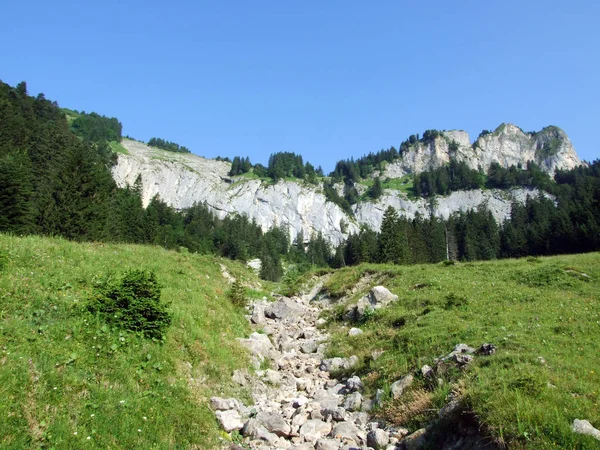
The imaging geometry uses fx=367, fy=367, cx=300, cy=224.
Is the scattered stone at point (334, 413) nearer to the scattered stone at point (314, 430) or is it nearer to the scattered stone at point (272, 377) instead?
the scattered stone at point (314, 430)

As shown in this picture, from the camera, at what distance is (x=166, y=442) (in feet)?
30.7

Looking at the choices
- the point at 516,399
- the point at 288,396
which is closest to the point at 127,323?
the point at 288,396

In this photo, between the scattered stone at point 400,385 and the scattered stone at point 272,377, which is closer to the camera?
the scattered stone at point 400,385

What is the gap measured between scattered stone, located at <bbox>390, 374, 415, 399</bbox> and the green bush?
8.71 m

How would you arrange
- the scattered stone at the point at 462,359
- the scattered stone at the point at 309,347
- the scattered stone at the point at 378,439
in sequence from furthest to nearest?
the scattered stone at the point at 309,347, the scattered stone at the point at 462,359, the scattered stone at the point at 378,439

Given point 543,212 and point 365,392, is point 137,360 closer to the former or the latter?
point 365,392

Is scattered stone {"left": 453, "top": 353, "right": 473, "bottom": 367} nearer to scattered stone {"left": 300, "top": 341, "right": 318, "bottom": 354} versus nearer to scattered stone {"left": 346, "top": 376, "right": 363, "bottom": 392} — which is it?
scattered stone {"left": 346, "top": 376, "right": 363, "bottom": 392}

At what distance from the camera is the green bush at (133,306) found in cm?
1293

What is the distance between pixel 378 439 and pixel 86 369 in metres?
8.51

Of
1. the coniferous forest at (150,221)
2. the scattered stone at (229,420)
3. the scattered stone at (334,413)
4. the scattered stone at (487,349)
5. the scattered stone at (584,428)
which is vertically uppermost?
the coniferous forest at (150,221)

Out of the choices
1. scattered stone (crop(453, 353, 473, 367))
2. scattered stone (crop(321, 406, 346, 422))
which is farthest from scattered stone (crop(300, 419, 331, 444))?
scattered stone (crop(453, 353, 473, 367))

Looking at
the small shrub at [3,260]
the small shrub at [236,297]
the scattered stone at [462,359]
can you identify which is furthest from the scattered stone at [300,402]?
the small shrub at [3,260]

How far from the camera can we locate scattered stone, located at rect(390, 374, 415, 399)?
42.6ft

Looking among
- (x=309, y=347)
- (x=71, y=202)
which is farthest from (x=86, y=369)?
(x=71, y=202)
